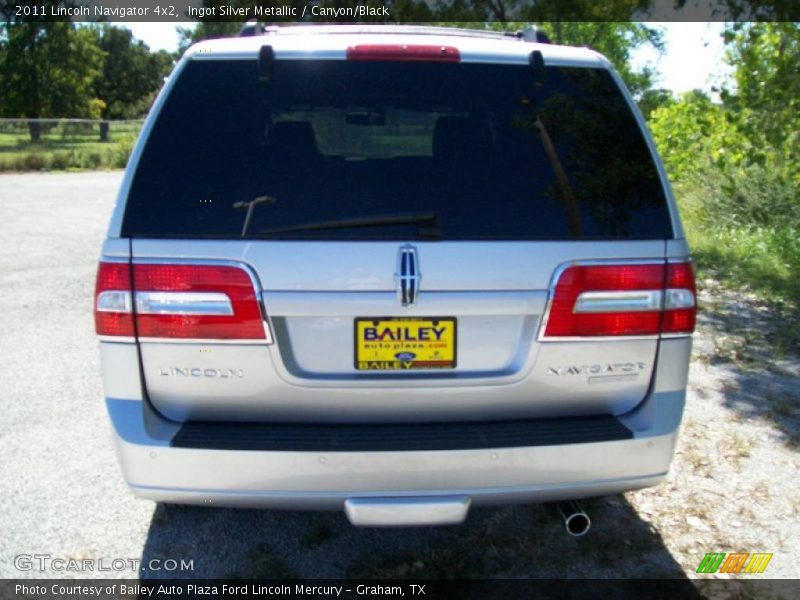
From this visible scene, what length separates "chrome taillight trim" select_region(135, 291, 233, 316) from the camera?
103 inches

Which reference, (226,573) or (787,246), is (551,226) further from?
(787,246)

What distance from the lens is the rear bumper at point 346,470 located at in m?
2.63

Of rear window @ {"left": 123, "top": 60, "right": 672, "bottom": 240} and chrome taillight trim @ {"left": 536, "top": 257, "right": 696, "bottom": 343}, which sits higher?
rear window @ {"left": 123, "top": 60, "right": 672, "bottom": 240}

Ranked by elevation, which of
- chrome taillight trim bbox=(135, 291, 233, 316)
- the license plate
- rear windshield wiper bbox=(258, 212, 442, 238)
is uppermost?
rear windshield wiper bbox=(258, 212, 442, 238)

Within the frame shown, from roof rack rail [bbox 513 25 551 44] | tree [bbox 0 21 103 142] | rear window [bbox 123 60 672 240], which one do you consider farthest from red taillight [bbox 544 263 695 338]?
tree [bbox 0 21 103 142]

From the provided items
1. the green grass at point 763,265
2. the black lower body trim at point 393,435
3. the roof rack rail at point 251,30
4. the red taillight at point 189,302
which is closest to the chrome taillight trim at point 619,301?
the black lower body trim at point 393,435

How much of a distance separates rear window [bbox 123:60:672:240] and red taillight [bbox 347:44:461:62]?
3cm

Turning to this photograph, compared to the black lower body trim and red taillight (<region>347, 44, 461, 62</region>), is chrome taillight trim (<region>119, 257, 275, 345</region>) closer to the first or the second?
the black lower body trim

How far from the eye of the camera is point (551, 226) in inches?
107

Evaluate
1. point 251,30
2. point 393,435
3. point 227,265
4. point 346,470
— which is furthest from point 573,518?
point 251,30

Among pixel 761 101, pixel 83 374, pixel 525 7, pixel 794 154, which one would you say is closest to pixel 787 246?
pixel 794 154

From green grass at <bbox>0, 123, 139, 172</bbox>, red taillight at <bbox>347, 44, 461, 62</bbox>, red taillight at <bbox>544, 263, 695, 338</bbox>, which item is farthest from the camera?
green grass at <bbox>0, 123, 139, 172</bbox>

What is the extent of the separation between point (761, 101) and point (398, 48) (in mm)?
7432

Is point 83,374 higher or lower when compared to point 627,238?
lower
